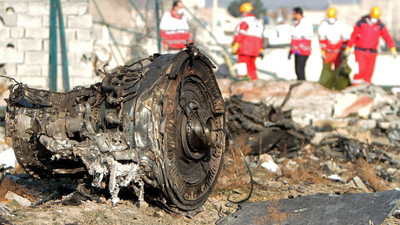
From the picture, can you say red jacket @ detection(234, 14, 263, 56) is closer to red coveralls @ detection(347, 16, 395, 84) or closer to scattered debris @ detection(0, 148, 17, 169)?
red coveralls @ detection(347, 16, 395, 84)

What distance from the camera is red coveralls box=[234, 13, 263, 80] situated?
42.6ft

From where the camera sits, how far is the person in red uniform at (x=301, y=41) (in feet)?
43.3

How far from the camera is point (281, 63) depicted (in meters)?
19.0

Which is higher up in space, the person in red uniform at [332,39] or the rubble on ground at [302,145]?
the person in red uniform at [332,39]

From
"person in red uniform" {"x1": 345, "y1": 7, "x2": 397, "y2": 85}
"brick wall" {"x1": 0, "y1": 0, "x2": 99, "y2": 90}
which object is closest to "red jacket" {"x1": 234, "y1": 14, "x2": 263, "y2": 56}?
"person in red uniform" {"x1": 345, "y1": 7, "x2": 397, "y2": 85}

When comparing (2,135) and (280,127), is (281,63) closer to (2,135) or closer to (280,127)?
(280,127)

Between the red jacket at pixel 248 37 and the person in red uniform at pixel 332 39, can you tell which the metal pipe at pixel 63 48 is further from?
the person in red uniform at pixel 332 39

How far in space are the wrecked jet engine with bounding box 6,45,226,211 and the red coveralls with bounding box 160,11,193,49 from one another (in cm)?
726

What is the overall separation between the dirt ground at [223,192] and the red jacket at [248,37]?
15.7ft

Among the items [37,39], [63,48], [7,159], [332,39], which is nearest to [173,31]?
[63,48]

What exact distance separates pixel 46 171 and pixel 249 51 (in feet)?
27.2

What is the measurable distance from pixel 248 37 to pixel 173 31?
5.87 feet

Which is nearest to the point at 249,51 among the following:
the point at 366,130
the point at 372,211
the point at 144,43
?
the point at 144,43

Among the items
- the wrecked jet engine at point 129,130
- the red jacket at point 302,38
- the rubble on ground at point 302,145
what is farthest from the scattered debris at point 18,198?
the red jacket at point 302,38
